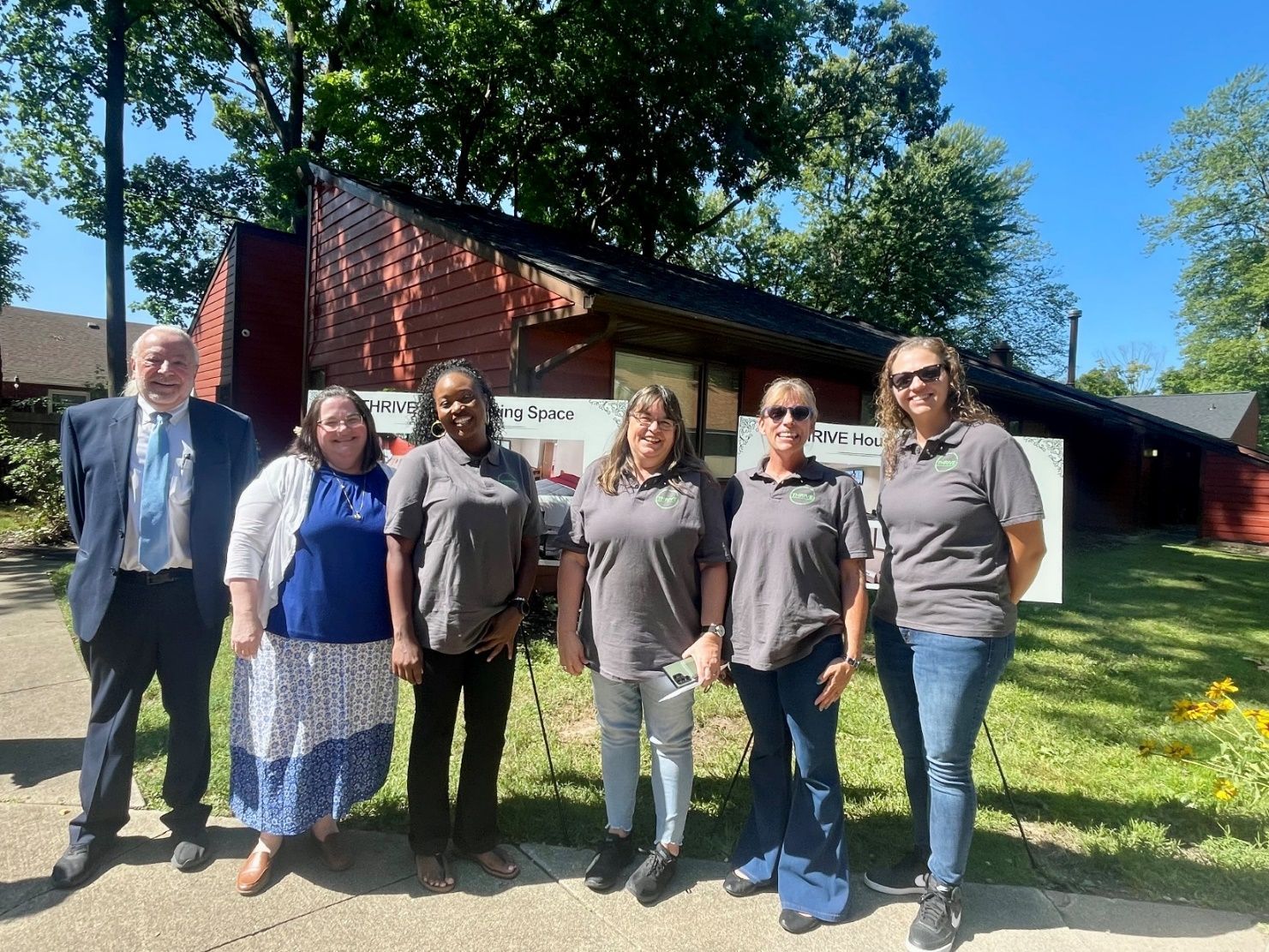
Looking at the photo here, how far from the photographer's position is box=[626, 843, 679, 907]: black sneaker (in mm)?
2441

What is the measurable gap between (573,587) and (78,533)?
172 centimetres

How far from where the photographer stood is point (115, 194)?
1148 centimetres

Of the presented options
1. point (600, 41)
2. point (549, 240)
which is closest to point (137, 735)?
point (549, 240)

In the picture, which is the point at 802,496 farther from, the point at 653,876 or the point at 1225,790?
the point at 1225,790

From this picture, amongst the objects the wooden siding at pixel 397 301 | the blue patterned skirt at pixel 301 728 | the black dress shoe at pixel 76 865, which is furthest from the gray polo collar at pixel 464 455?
the wooden siding at pixel 397 301

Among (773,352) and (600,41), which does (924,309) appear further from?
(773,352)

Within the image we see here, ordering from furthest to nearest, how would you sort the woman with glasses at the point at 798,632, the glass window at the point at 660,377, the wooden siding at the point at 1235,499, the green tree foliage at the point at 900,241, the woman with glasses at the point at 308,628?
the green tree foliage at the point at 900,241 → the wooden siding at the point at 1235,499 → the glass window at the point at 660,377 → the woman with glasses at the point at 308,628 → the woman with glasses at the point at 798,632

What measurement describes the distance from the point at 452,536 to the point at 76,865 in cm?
173

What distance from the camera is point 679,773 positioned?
97.1 inches

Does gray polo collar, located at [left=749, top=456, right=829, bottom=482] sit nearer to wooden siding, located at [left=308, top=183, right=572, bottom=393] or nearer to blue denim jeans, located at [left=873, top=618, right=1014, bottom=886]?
blue denim jeans, located at [left=873, top=618, right=1014, bottom=886]

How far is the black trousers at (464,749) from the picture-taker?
2428 millimetres

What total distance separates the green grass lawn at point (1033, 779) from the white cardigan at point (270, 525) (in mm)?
1189

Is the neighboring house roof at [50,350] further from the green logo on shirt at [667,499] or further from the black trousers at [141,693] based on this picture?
the green logo on shirt at [667,499]

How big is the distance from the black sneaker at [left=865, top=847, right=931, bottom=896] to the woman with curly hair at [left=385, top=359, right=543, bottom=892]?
127 centimetres
